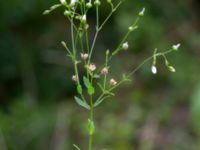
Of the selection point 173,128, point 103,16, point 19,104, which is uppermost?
point 103,16

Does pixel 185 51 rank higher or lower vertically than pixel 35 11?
lower

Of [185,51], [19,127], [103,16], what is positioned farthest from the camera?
[185,51]

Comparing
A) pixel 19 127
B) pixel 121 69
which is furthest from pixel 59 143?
pixel 121 69

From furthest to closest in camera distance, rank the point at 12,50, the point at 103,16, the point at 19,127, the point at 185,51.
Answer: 1. the point at 185,51
2. the point at 103,16
3. the point at 12,50
4. the point at 19,127

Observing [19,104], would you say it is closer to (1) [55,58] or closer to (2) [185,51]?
(1) [55,58]

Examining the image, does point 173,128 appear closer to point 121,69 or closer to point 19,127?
point 121,69

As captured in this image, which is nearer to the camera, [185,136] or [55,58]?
[185,136]
